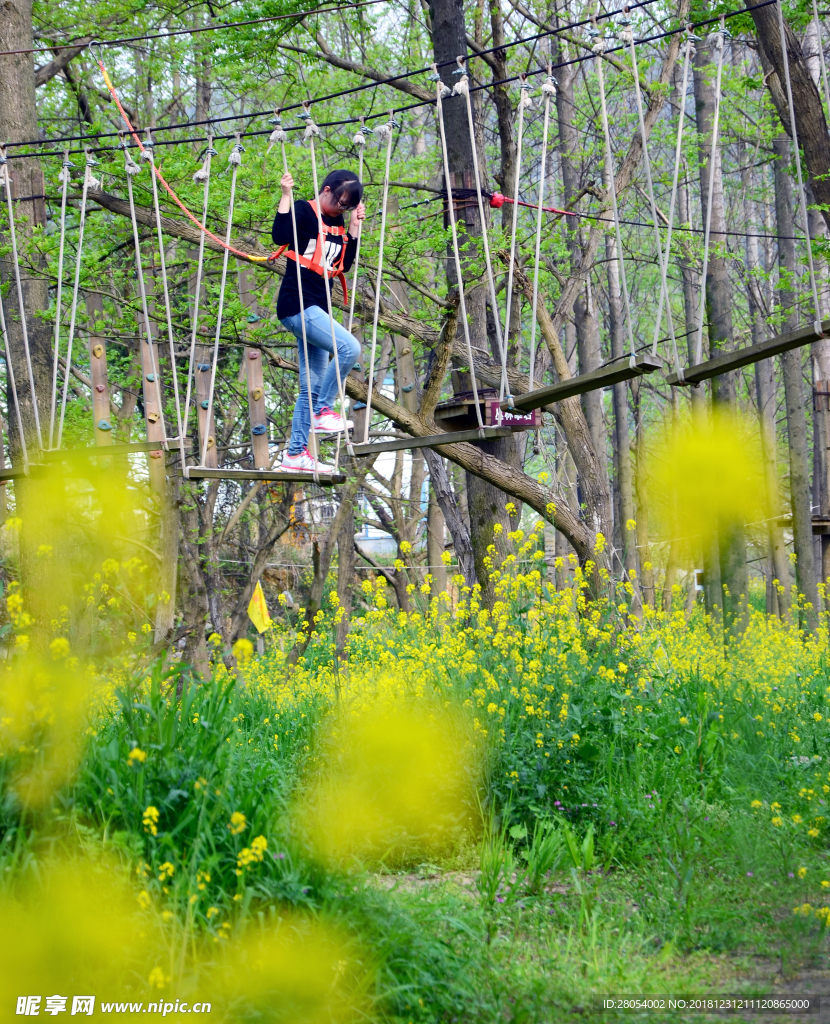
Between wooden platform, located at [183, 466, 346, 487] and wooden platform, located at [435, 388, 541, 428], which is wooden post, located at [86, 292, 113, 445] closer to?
wooden platform, located at [183, 466, 346, 487]

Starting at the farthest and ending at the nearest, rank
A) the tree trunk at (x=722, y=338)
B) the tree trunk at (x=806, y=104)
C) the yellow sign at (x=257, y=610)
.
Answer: the yellow sign at (x=257, y=610), the tree trunk at (x=722, y=338), the tree trunk at (x=806, y=104)

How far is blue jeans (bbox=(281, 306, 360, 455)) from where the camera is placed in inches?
217

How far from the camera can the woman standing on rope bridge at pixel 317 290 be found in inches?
211

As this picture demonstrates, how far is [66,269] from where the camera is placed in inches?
354

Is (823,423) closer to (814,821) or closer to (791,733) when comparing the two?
(791,733)

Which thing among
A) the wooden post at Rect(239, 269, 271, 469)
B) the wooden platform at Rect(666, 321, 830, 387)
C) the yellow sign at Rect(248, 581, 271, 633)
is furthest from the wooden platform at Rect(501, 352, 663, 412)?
the yellow sign at Rect(248, 581, 271, 633)

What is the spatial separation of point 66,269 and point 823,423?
1048cm

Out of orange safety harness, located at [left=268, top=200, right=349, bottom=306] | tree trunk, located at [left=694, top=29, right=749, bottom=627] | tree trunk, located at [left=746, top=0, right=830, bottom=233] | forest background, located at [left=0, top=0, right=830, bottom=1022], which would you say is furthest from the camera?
tree trunk, located at [left=694, top=29, right=749, bottom=627]

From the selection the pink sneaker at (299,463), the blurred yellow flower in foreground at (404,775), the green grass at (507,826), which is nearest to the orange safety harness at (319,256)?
the pink sneaker at (299,463)

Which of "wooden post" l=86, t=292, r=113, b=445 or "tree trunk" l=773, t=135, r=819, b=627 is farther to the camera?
"tree trunk" l=773, t=135, r=819, b=627

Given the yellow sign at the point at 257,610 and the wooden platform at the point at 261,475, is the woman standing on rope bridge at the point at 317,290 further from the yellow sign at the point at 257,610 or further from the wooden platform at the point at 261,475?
the yellow sign at the point at 257,610

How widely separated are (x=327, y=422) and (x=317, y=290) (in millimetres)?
789

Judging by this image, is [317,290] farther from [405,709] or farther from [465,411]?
[405,709]

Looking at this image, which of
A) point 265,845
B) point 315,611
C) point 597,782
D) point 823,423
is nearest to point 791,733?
point 597,782
